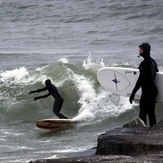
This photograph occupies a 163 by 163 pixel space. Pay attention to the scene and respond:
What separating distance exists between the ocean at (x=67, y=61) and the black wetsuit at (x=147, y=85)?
134cm

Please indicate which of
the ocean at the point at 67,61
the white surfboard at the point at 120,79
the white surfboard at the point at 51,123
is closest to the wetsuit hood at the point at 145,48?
the white surfboard at the point at 120,79

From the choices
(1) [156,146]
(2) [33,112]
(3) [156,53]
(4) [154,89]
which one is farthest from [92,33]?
(1) [156,146]

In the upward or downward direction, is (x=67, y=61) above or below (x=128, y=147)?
below

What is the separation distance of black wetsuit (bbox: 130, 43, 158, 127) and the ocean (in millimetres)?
1345

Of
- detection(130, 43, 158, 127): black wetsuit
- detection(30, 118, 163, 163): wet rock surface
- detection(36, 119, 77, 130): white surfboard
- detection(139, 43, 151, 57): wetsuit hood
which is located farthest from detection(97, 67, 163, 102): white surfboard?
detection(30, 118, 163, 163): wet rock surface

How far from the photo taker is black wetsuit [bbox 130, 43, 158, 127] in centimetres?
942

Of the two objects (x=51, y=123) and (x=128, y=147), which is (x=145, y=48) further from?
(x=51, y=123)

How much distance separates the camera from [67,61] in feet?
65.8

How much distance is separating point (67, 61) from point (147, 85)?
418 inches

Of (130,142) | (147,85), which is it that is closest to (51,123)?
(147,85)

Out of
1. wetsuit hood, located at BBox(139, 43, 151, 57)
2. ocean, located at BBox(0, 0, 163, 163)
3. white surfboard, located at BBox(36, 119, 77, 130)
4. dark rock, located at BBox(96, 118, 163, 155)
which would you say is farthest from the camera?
white surfboard, located at BBox(36, 119, 77, 130)

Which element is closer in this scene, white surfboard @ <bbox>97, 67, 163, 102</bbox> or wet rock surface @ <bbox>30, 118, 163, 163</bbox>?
wet rock surface @ <bbox>30, 118, 163, 163</bbox>

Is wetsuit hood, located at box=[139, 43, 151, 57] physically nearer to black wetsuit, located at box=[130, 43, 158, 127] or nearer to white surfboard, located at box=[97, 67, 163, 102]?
black wetsuit, located at box=[130, 43, 158, 127]

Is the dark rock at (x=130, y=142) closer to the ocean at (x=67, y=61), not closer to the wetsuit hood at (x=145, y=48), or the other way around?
the wetsuit hood at (x=145, y=48)
